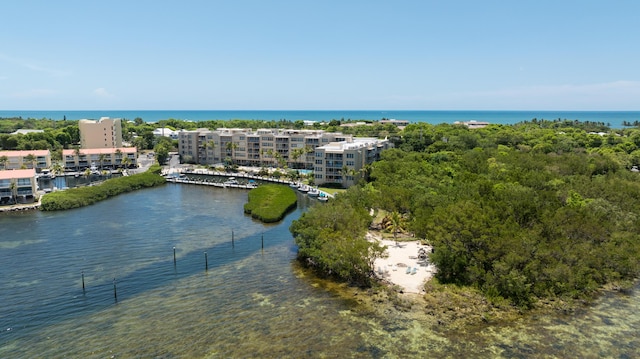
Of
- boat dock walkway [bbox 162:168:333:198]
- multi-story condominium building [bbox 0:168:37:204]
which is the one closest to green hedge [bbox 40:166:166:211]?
boat dock walkway [bbox 162:168:333:198]

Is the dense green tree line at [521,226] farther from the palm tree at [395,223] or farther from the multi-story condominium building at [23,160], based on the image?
the multi-story condominium building at [23,160]

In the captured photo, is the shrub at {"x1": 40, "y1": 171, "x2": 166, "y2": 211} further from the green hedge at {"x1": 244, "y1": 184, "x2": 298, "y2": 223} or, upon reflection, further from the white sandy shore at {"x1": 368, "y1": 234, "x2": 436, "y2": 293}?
the white sandy shore at {"x1": 368, "y1": 234, "x2": 436, "y2": 293}

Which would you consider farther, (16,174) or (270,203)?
(16,174)

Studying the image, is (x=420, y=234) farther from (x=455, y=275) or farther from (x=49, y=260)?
(x=49, y=260)

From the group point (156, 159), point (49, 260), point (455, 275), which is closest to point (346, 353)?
point (455, 275)

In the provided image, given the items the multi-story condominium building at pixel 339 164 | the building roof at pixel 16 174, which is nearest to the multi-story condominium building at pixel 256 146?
the multi-story condominium building at pixel 339 164

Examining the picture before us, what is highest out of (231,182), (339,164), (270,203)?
(339,164)

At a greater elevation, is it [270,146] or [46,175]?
[270,146]

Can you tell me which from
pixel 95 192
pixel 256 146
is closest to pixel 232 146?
pixel 256 146

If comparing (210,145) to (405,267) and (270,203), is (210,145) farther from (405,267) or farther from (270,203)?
(405,267)
